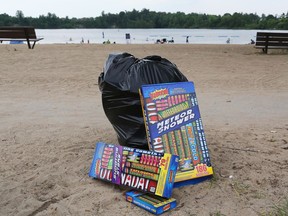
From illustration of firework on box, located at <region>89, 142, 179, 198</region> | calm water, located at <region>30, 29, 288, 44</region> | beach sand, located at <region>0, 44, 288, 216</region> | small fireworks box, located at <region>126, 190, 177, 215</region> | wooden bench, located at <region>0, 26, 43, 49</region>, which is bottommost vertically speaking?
calm water, located at <region>30, 29, 288, 44</region>

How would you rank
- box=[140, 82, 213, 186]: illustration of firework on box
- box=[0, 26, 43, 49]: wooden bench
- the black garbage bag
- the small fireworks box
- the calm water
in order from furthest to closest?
the calm water → box=[0, 26, 43, 49]: wooden bench → the black garbage bag → box=[140, 82, 213, 186]: illustration of firework on box → the small fireworks box

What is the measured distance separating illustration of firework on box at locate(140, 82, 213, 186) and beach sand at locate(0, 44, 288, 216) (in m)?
0.16

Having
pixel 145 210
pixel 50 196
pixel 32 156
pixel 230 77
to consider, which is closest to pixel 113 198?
pixel 145 210

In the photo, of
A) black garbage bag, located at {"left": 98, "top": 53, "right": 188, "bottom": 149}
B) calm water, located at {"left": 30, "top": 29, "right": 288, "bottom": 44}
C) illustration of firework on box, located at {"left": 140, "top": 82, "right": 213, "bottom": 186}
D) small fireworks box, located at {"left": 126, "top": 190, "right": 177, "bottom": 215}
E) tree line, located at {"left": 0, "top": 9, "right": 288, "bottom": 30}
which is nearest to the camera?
small fireworks box, located at {"left": 126, "top": 190, "right": 177, "bottom": 215}

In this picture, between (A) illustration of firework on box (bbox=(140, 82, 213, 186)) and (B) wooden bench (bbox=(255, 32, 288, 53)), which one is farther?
(B) wooden bench (bbox=(255, 32, 288, 53))

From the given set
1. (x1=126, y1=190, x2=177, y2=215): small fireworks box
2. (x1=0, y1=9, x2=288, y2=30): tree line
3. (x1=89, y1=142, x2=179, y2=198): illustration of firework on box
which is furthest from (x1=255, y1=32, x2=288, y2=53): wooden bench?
(x1=0, y1=9, x2=288, y2=30): tree line

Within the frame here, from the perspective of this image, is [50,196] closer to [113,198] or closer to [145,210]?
[113,198]

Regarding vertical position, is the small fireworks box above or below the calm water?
above

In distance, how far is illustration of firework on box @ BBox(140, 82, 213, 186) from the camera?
130 inches

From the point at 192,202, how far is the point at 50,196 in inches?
47.7

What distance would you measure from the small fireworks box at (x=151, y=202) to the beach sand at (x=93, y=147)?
0.06 metres

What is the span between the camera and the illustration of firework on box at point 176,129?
3.30 m

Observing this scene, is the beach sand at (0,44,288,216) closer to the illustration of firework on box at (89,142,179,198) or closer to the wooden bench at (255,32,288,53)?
the illustration of firework on box at (89,142,179,198)

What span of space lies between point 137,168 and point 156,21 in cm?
10805
